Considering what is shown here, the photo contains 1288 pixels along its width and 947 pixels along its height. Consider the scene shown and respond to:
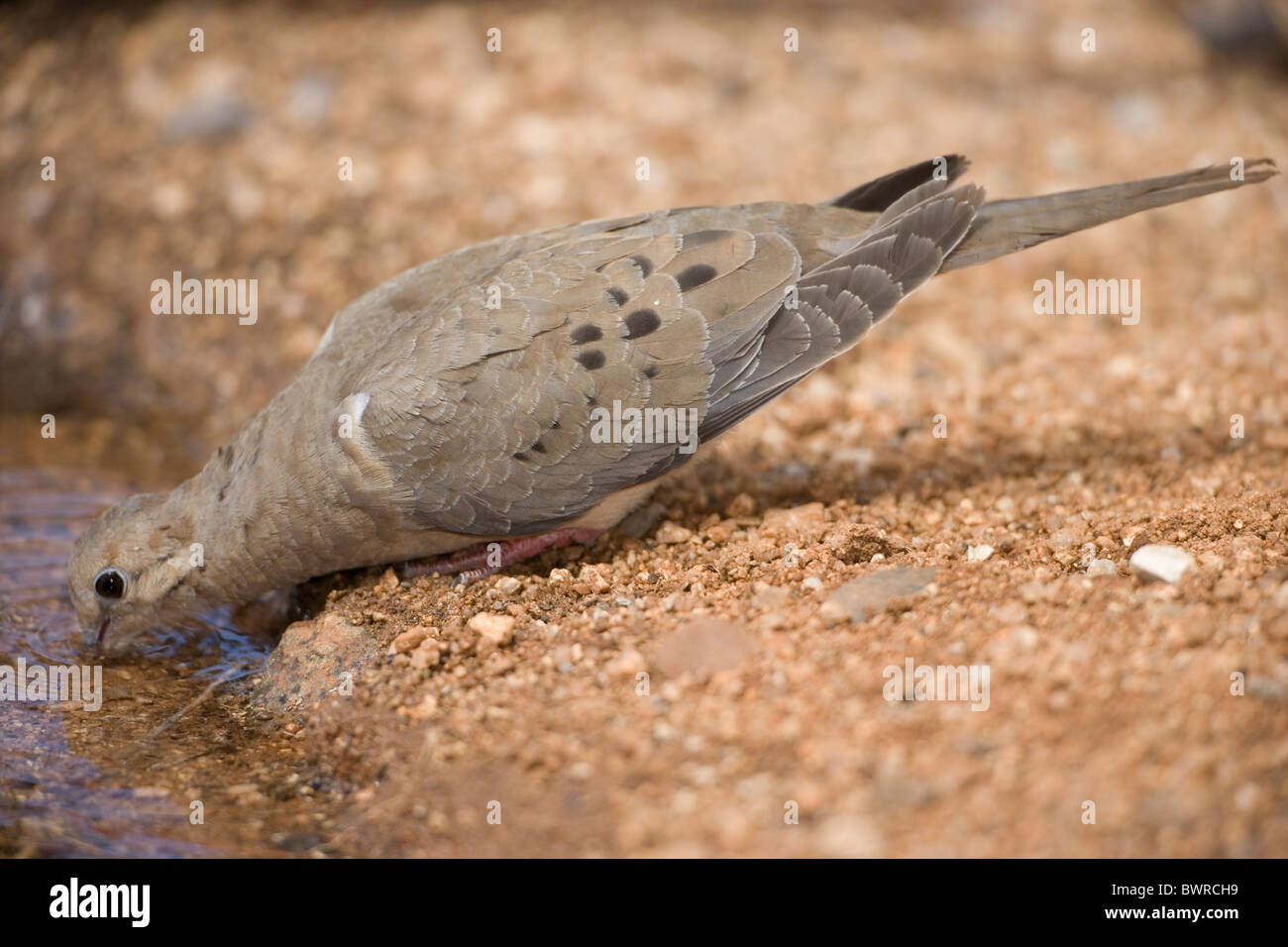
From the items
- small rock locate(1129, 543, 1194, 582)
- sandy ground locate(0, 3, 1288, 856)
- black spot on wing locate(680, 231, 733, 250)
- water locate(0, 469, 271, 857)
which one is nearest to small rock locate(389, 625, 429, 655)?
sandy ground locate(0, 3, 1288, 856)

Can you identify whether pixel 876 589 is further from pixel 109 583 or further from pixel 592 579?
pixel 109 583

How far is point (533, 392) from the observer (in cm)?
424

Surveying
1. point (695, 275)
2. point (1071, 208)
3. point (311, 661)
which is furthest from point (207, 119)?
point (1071, 208)

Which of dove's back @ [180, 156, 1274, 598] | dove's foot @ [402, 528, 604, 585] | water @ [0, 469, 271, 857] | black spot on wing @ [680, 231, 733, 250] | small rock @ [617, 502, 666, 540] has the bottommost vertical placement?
water @ [0, 469, 271, 857]

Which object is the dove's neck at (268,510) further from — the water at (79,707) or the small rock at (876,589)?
the small rock at (876,589)

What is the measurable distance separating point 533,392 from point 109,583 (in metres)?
1.99

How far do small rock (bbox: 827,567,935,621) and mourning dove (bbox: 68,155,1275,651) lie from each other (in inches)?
33.4

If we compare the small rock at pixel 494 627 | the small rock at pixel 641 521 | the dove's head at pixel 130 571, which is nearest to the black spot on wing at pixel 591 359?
the small rock at pixel 641 521

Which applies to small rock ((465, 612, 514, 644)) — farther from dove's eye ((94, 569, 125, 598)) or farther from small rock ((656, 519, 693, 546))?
dove's eye ((94, 569, 125, 598))

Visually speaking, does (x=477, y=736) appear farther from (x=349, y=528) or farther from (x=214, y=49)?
(x=214, y=49)

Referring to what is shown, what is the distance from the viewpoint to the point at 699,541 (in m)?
4.62

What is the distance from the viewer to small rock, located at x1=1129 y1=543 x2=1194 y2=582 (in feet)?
12.4

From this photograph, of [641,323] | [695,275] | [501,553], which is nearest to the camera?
[641,323]
